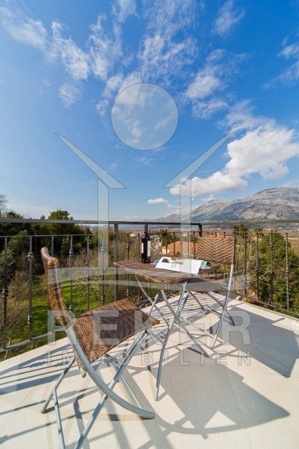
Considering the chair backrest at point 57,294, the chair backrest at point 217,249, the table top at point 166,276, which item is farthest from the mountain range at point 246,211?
the chair backrest at point 57,294

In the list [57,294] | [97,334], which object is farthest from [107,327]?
[57,294]

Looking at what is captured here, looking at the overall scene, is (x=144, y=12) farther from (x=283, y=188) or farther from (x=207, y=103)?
(x=283, y=188)

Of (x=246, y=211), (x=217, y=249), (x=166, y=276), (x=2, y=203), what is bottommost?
(x=166, y=276)

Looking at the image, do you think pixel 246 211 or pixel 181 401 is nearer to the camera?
pixel 181 401

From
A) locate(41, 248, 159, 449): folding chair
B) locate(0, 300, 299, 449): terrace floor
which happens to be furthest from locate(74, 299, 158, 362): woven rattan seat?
locate(0, 300, 299, 449): terrace floor

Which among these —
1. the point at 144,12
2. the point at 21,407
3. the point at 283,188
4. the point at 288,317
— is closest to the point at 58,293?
the point at 21,407

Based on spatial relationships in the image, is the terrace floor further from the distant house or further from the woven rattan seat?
the distant house

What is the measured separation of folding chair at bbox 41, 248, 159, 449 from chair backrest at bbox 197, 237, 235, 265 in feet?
3.23

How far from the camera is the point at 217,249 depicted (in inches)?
81.6

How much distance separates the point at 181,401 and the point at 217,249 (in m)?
1.25

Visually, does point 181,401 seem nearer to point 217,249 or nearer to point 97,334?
point 97,334

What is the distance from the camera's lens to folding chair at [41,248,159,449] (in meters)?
0.78

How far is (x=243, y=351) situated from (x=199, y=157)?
2858mm

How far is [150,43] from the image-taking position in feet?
19.1
